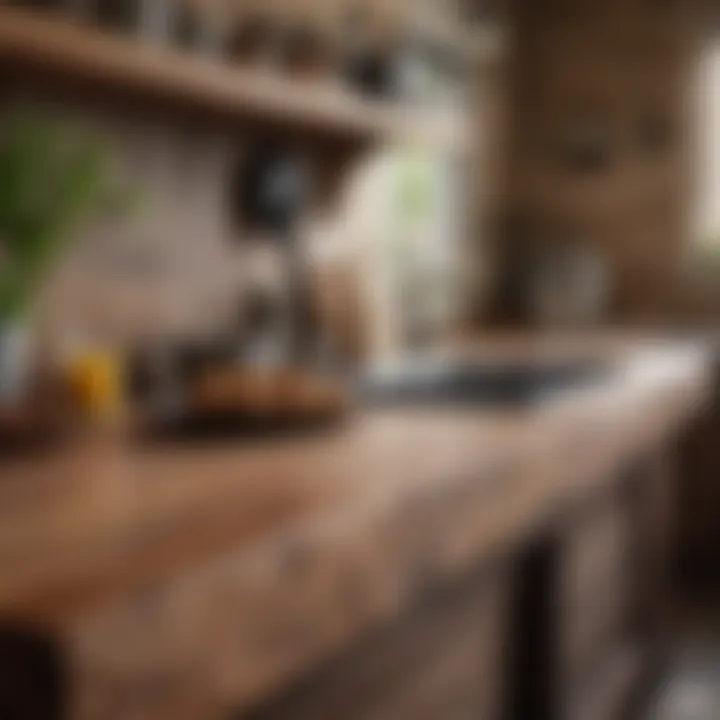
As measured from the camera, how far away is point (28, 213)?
2051 mm

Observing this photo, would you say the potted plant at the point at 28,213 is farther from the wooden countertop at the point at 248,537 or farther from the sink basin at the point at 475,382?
the sink basin at the point at 475,382

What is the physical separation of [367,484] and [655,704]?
7.44 feet

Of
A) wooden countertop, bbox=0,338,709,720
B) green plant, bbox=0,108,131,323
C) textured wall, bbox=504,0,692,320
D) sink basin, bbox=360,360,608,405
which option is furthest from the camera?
textured wall, bbox=504,0,692,320

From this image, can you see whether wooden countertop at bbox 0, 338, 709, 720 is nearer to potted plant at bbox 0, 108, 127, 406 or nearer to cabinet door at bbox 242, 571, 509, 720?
cabinet door at bbox 242, 571, 509, 720

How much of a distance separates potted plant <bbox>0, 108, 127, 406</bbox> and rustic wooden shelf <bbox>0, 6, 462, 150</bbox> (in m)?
0.14

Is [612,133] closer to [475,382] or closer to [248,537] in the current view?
[475,382]

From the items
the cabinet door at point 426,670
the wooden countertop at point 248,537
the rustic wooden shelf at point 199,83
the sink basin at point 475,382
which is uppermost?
the rustic wooden shelf at point 199,83

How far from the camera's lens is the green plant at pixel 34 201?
2.03m

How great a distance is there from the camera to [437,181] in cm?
448

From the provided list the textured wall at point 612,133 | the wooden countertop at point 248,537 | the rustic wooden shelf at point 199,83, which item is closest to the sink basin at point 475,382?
the wooden countertop at point 248,537

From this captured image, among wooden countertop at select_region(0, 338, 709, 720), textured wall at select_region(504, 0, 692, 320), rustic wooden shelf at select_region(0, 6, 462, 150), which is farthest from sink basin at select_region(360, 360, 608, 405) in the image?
textured wall at select_region(504, 0, 692, 320)

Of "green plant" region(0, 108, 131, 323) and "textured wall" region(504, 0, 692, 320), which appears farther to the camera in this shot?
"textured wall" region(504, 0, 692, 320)

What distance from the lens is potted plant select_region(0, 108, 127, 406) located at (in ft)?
6.66

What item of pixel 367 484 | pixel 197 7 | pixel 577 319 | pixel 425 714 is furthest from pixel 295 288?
pixel 577 319
